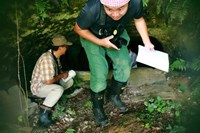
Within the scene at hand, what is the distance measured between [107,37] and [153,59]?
30.5 inches

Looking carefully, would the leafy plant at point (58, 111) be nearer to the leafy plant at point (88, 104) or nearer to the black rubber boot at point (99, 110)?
the leafy plant at point (88, 104)

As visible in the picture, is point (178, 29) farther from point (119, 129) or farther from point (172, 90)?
point (119, 129)

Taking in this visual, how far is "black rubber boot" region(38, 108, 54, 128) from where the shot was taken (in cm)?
636

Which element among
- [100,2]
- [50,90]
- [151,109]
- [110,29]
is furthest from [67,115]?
[100,2]

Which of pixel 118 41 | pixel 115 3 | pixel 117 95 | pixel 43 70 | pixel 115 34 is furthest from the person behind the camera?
pixel 117 95

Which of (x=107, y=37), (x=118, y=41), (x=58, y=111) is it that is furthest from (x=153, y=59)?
(x=58, y=111)

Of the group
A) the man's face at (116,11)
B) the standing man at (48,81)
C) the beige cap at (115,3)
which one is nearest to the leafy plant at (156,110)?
the standing man at (48,81)

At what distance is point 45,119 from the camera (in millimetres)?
6359

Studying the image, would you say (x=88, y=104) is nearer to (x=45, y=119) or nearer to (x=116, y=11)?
(x=45, y=119)

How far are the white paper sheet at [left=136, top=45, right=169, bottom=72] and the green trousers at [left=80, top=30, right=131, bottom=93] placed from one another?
1.95 ft

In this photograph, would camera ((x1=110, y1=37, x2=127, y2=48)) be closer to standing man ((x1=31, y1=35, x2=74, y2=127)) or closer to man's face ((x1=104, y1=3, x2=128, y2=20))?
man's face ((x1=104, y1=3, x2=128, y2=20))

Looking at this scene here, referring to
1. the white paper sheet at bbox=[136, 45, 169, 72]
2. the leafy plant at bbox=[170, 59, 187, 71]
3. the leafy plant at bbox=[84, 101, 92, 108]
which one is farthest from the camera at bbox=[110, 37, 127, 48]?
the leafy plant at bbox=[170, 59, 187, 71]

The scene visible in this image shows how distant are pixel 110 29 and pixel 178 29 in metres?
2.40

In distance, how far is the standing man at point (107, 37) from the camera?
16.8 ft
